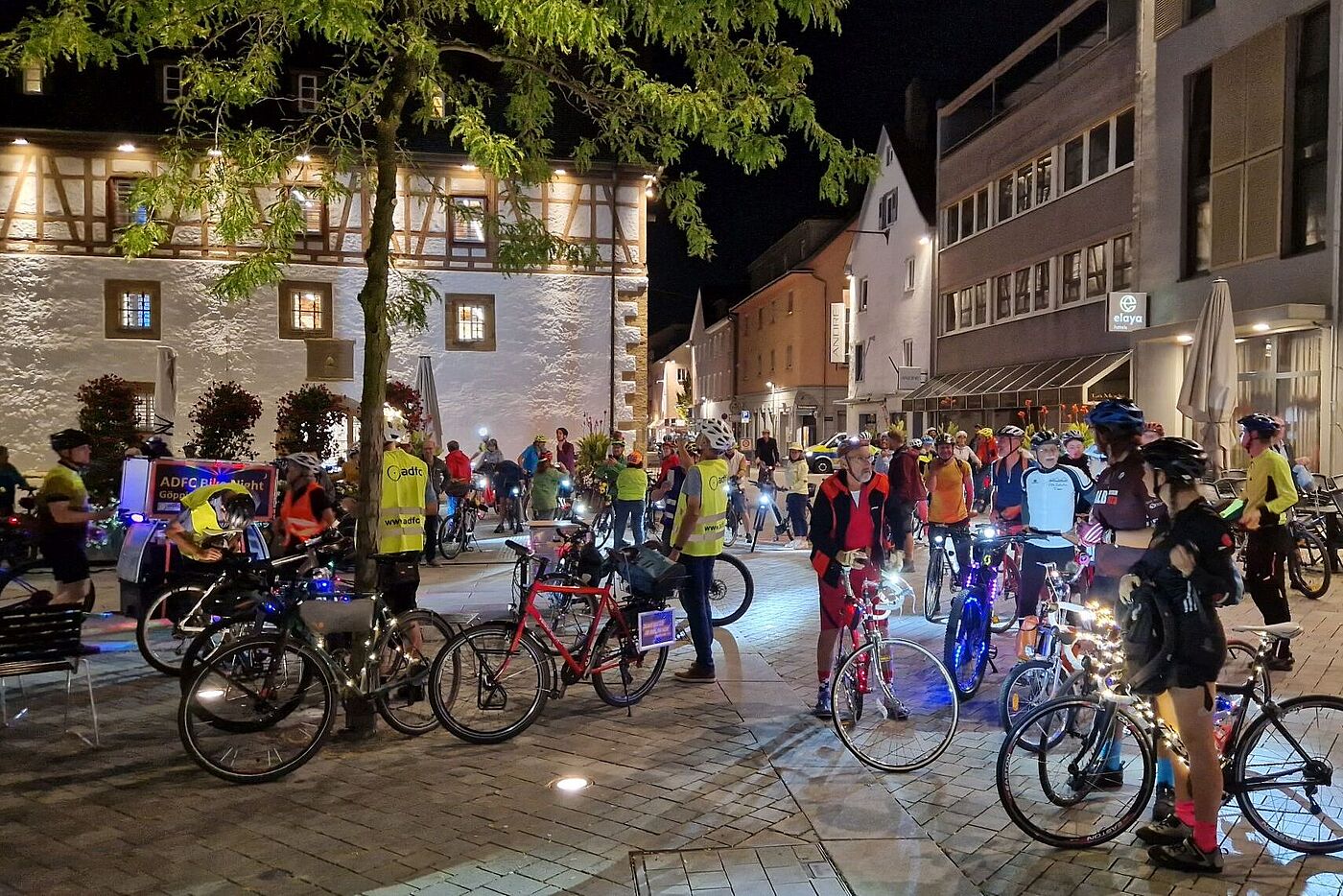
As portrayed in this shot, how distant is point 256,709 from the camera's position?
235 inches

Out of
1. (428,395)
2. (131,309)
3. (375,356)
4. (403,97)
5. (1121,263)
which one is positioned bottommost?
(375,356)

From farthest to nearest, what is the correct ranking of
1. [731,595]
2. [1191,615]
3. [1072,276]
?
1. [1072,276]
2. [731,595]
3. [1191,615]

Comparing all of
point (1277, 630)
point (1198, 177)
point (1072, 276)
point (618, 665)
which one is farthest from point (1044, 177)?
point (1277, 630)

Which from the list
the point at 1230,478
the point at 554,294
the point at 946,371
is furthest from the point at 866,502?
the point at 946,371

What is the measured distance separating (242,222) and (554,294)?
20.8 m

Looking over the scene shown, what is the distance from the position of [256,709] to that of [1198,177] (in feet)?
68.0

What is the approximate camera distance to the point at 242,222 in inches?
301

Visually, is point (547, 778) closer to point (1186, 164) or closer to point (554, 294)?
point (1186, 164)

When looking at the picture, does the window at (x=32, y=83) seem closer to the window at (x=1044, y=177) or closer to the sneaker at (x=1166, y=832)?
the window at (x=1044, y=177)

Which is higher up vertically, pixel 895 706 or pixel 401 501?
pixel 401 501

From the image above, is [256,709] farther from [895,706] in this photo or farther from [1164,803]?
[1164,803]

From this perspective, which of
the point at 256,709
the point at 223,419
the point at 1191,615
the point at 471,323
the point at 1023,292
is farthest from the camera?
the point at 1023,292

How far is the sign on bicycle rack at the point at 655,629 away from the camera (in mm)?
7152

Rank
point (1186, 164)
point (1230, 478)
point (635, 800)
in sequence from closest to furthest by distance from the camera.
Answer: point (635, 800), point (1230, 478), point (1186, 164)
